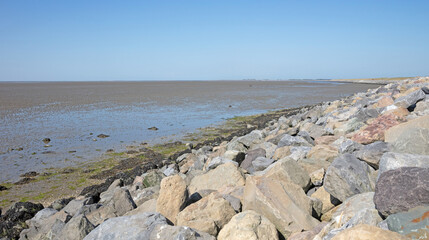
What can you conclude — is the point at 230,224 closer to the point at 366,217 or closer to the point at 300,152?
the point at 366,217

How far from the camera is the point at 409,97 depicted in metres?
9.48

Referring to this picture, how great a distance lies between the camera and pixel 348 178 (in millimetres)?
4766

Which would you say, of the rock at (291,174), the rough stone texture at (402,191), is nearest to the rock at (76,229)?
the rock at (291,174)

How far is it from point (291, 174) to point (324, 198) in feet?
2.17

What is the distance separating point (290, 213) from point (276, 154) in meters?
3.70

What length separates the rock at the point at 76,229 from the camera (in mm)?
5211

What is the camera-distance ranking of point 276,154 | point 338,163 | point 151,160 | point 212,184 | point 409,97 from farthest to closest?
point 151,160 < point 409,97 < point 276,154 < point 212,184 < point 338,163

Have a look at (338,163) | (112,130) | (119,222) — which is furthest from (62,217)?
(112,130)

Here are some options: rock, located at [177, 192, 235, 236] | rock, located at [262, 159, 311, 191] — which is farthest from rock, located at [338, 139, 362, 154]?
rock, located at [177, 192, 235, 236]

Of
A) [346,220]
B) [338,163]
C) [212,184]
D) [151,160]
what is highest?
[338,163]

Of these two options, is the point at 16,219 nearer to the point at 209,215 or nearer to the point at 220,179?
the point at 220,179

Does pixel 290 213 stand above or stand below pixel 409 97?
below

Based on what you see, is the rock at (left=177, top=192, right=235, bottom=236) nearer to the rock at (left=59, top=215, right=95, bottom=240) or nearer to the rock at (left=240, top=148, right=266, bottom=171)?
the rock at (left=59, top=215, right=95, bottom=240)

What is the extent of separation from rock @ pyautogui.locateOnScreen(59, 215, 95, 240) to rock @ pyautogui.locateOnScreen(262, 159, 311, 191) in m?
3.22
